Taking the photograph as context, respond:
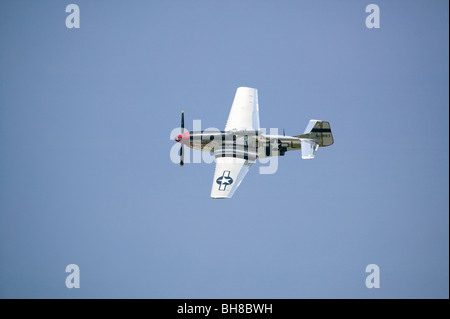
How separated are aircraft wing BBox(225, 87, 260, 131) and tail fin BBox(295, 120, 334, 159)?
375 cm

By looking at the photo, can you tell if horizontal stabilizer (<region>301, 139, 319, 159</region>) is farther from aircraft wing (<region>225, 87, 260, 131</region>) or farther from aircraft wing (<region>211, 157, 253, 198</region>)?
aircraft wing (<region>211, 157, 253, 198</region>)

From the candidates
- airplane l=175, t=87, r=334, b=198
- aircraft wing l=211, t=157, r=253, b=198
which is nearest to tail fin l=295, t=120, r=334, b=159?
airplane l=175, t=87, r=334, b=198

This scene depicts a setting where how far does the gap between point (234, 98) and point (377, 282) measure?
1718 cm

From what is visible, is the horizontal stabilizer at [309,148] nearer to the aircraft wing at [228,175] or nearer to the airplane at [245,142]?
the airplane at [245,142]

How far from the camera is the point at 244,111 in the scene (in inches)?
1548

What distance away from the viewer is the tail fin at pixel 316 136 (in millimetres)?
37531

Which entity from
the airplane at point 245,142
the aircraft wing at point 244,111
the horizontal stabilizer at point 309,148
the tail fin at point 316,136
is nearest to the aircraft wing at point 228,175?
the airplane at point 245,142

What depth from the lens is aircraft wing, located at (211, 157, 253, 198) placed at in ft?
111

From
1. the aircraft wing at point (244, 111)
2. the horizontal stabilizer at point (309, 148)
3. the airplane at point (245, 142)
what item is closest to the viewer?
the airplane at point (245, 142)

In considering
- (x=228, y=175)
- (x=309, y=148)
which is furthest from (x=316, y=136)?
(x=228, y=175)

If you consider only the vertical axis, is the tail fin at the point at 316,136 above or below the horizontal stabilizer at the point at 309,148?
above

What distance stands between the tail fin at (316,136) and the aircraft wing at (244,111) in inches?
148

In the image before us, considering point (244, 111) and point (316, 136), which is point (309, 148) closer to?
point (316, 136)
